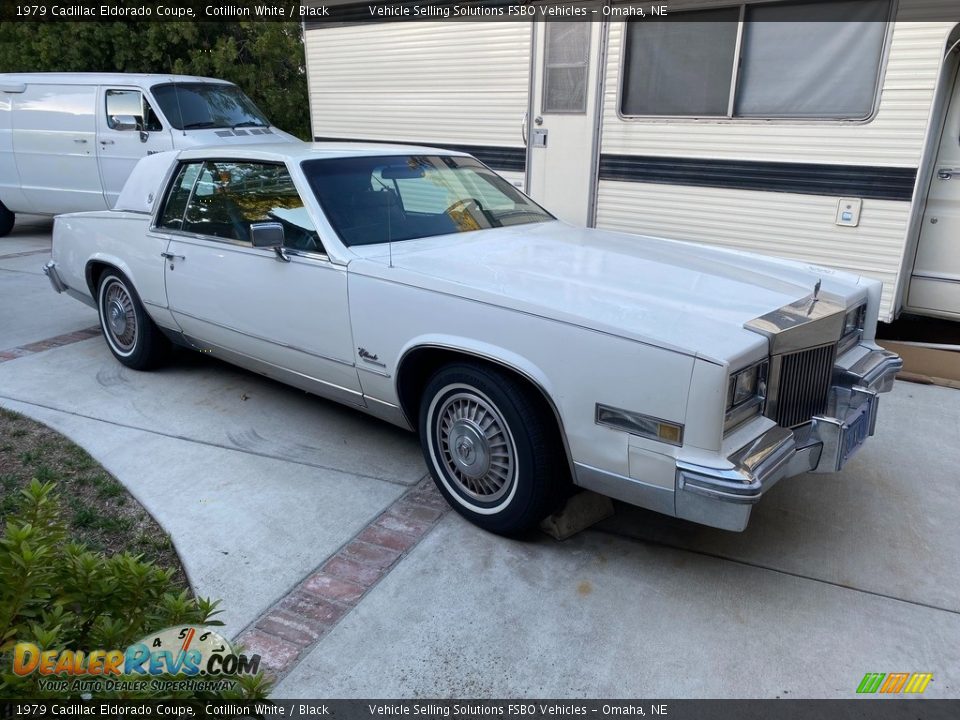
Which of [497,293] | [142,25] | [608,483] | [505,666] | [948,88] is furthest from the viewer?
[142,25]

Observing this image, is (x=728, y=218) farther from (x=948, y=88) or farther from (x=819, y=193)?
(x=948, y=88)

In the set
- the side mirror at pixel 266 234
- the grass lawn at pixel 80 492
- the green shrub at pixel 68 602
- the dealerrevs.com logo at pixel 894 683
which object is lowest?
the dealerrevs.com logo at pixel 894 683

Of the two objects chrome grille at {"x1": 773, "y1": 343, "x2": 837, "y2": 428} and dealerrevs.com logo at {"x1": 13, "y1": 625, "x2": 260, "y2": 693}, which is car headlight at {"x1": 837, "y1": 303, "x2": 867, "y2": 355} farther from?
dealerrevs.com logo at {"x1": 13, "y1": 625, "x2": 260, "y2": 693}

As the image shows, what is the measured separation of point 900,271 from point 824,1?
2062 mm

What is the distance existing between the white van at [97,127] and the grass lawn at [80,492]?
16.4ft

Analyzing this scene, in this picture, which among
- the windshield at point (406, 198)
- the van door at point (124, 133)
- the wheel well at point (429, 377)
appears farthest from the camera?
the van door at point (124, 133)

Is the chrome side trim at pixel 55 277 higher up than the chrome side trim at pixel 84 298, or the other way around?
the chrome side trim at pixel 55 277

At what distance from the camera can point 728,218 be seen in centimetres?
632

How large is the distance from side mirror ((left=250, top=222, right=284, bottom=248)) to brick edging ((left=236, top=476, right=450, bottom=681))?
1383 mm

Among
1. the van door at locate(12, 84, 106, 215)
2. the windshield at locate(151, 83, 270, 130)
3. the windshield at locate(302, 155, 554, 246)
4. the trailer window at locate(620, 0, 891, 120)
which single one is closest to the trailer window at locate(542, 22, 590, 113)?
the trailer window at locate(620, 0, 891, 120)

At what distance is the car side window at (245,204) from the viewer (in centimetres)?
386

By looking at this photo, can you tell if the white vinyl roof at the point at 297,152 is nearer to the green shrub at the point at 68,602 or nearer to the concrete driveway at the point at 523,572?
the concrete driveway at the point at 523,572

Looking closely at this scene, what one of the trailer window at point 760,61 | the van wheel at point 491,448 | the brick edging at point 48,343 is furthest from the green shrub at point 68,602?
the trailer window at point 760,61

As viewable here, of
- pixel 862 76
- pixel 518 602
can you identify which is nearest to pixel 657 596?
pixel 518 602
